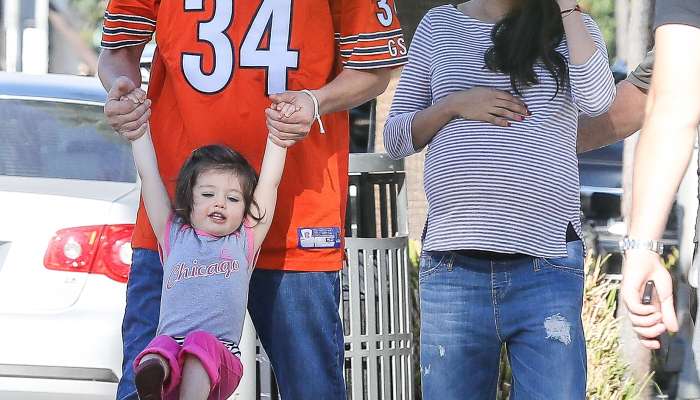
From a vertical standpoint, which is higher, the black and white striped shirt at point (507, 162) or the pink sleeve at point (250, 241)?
the black and white striped shirt at point (507, 162)

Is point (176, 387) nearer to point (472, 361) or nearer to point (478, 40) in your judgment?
point (472, 361)

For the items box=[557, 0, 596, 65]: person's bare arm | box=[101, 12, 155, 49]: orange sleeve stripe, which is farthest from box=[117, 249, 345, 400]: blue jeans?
box=[557, 0, 596, 65]: person's bare arm

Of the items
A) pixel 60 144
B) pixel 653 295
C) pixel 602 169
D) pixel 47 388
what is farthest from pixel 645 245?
pixel 602 169

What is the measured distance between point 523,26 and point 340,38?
51 cm

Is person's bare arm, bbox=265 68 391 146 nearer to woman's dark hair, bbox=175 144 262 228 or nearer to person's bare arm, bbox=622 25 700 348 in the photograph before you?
woman's dark hair, bbox=175 144 262 228

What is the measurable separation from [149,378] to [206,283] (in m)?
0.28

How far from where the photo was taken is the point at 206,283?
3467mm

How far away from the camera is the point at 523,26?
3.74 meters

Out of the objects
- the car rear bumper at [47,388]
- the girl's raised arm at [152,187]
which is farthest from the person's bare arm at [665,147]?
the car rear bumper at [47,388]

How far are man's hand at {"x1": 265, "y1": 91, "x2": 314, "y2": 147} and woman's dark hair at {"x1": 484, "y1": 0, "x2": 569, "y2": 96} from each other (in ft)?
2.06

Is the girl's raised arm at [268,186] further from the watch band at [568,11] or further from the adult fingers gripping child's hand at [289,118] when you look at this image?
the watch band at [568,11]

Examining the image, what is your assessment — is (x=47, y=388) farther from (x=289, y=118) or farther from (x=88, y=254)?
(x=289, y=118)

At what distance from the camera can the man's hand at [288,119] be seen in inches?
134

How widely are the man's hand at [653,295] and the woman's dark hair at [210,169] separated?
48.2 inches
